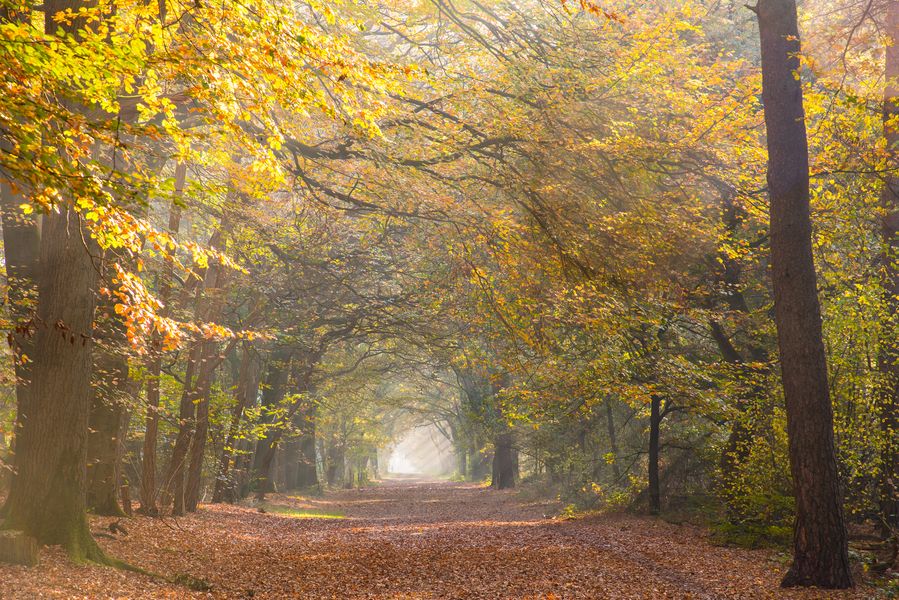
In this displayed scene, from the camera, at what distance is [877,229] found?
45.9 feet

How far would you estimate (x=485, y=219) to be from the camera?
12078 mm

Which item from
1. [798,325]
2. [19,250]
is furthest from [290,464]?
[798,325]

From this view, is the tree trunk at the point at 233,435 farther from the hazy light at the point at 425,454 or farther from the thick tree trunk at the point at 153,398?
the hazy light at the point at 425,454

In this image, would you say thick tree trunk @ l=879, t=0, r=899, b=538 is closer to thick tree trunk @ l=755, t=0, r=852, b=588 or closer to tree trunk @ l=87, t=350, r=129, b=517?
thick tree trunk @ l=755, t=0, r=852, b=588

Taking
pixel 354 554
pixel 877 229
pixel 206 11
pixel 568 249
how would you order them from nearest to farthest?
pixel 206 11 < pixel 568 249 < pixel 354 554 < pixel 877 229

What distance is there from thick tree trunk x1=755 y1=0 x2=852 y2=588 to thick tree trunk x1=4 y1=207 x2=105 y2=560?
8.82 meters

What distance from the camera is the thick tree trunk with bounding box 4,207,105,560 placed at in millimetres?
8367

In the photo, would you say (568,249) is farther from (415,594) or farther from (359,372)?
(359,372)

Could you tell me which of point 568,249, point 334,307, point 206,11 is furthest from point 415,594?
point 334,307

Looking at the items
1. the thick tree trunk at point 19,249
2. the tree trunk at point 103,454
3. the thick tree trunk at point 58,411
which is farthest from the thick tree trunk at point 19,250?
the tree trunk at point 103,454

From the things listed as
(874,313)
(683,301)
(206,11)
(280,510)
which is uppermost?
(206,11)

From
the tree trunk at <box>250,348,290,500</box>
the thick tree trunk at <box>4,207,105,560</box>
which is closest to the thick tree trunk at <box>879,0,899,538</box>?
the thick tree trunk at <box>4,207,105,560</box>

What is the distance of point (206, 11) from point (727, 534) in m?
12.5

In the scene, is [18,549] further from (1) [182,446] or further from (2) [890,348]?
(2) [890,348]
